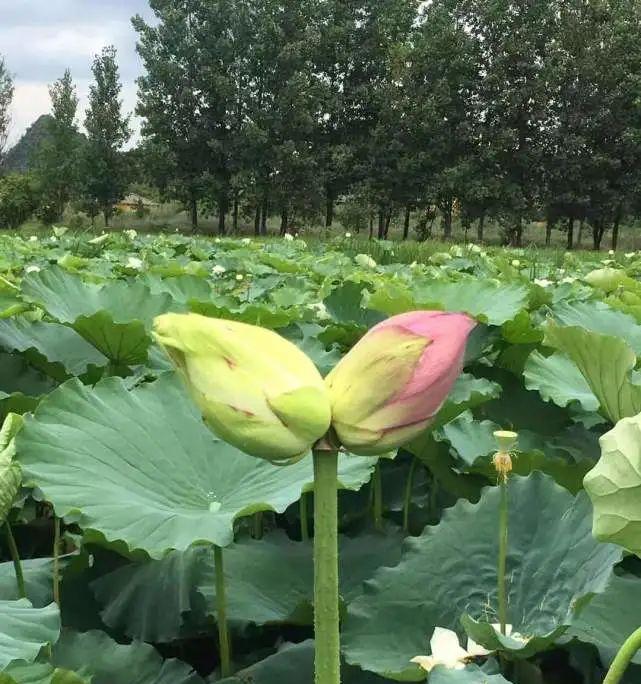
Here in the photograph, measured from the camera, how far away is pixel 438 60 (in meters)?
22.0

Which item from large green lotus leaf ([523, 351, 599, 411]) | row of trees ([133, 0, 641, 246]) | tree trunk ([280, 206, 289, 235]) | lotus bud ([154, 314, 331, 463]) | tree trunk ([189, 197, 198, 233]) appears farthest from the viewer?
tree trunk ([189, 197, 198, 233])

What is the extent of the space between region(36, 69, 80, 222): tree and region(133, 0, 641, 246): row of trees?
307 centimetres

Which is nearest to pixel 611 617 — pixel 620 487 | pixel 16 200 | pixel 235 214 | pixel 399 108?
pixel 620 487

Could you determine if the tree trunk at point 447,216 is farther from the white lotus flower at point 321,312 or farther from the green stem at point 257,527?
the green stem at point 257,527

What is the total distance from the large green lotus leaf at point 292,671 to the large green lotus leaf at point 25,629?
112 millimetres

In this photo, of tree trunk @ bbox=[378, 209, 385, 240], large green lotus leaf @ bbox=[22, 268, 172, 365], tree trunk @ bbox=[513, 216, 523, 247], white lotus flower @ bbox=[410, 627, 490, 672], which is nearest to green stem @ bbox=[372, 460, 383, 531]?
white lotus flower @ bbox=[410, 627, 490, 672]

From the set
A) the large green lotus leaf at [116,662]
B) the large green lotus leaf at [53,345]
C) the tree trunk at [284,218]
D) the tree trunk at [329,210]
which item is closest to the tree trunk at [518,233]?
the tree trunk at [329,210]

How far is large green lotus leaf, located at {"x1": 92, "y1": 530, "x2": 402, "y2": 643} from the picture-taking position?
0.56m

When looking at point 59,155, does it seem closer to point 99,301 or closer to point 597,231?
point 597,231

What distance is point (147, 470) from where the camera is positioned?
0.57m

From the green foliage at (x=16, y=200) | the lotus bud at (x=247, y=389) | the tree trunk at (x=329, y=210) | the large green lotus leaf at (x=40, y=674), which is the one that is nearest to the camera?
the lotus bud at (x=247, y=389)

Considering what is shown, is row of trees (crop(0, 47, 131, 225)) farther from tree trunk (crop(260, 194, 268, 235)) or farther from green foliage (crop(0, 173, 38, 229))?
tree trunk (crop(260, 194, 268, 235))

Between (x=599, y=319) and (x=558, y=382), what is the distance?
0.32 metres

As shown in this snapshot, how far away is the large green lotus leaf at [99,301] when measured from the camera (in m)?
0.95
